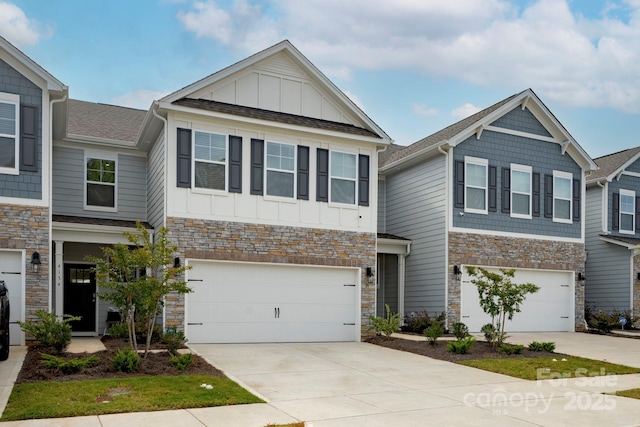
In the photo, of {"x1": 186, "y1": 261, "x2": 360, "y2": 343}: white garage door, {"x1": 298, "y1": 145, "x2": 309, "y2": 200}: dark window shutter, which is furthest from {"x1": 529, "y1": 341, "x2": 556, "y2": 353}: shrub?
{"x1": 298, "y1": 145, "x2": 309, "y2": 200}: dark window shutter

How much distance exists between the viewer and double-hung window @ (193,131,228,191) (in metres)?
15.6

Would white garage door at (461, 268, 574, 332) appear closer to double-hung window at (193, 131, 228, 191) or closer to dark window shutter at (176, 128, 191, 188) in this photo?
double-hung window at (193, 131, 228, 191)

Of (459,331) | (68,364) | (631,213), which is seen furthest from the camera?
(631,213)

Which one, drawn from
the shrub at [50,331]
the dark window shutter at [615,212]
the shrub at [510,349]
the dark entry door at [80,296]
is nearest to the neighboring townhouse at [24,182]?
the shrub at [50,331]

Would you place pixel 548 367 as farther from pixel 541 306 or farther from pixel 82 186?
pixel 82 186

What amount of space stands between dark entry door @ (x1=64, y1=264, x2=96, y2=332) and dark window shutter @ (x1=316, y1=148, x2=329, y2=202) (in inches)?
268

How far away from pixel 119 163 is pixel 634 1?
13972 mm

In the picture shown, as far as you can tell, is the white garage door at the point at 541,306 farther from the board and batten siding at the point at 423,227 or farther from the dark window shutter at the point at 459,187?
the dark window shutter at the point at 459,187

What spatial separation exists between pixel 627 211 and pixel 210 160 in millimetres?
16445

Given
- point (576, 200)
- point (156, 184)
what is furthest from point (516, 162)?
point (156, 184)

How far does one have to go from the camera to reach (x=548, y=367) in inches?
505

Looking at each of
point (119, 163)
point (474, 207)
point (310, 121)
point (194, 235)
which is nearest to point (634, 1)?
point (474, 207)

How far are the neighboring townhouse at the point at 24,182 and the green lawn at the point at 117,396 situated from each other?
4937mm

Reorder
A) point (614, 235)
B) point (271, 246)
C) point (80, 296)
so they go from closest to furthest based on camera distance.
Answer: point (271, 246) → point (80, 296) → point (614, 235)
